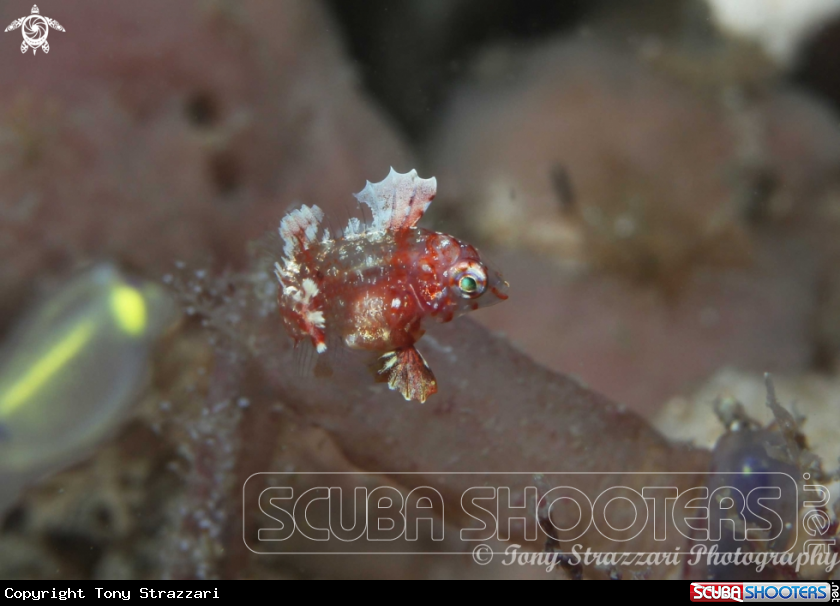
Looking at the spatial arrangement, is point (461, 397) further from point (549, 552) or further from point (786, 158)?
point (786, 158)

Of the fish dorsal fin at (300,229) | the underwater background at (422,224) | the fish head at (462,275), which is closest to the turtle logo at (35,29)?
the underwater background at (422,224)

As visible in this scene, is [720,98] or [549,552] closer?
[549,552]

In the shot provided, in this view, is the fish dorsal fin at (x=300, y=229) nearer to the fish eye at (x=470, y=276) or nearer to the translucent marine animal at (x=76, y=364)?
the fish eye at (x=470, y=276)

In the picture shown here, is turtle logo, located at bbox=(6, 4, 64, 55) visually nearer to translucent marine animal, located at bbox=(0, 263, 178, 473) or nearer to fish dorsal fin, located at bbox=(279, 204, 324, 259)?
translucent marine animal, located at bbox=(0, 263, 178, 473)

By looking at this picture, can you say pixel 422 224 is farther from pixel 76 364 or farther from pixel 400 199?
pixel 76 364

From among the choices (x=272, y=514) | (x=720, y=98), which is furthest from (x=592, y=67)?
(x=272, y=514)

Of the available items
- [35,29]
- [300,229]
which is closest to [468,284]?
[300,229]

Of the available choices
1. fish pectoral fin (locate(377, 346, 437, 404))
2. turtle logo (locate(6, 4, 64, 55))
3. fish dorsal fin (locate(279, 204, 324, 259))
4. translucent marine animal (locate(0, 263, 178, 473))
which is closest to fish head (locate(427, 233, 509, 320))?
fish pectoral fin (locate(377, 346, 437, 404))
